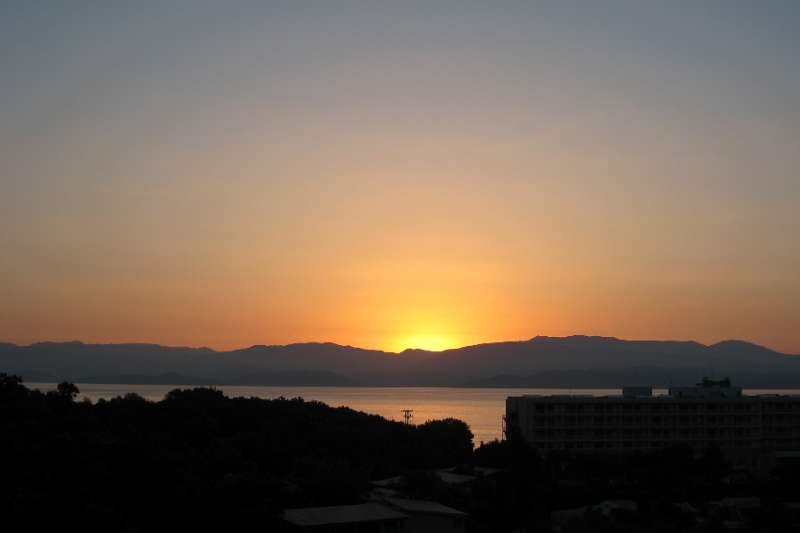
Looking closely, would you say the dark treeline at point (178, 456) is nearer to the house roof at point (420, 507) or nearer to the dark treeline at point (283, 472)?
the dark treeline at point (283, 472)

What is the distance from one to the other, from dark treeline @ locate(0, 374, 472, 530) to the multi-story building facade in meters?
6.79

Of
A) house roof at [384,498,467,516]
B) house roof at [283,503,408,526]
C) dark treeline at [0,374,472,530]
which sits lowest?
house roof at [384,498,467,516]

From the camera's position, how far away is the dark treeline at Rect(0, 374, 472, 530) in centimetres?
2839

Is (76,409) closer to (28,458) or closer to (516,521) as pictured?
(28,458)

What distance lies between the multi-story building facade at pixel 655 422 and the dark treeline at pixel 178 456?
6790mm

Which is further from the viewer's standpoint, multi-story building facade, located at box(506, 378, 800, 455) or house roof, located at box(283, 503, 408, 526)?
multi-story building facade, located at box(506, 378, 800, 455)

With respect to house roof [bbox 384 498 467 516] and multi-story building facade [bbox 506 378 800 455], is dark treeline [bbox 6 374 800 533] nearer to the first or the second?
house roof [bbox 384 498 467 516]

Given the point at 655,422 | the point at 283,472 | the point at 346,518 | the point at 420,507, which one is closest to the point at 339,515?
the point at 346,518

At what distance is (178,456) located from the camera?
34.0 metres

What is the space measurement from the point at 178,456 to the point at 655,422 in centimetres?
3873

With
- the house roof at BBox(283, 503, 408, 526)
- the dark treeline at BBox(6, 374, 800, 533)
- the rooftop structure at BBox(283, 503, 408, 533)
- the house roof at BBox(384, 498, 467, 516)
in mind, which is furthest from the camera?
the house roof at BBox(384, 498, 467, 516)

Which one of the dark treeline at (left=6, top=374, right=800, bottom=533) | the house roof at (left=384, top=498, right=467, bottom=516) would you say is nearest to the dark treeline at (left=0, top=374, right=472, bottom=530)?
the dark treeline at (left=6, top=374, right=800, bottom=533)

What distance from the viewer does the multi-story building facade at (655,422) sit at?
6016cm

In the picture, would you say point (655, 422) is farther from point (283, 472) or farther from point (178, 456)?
point (178, 456)
